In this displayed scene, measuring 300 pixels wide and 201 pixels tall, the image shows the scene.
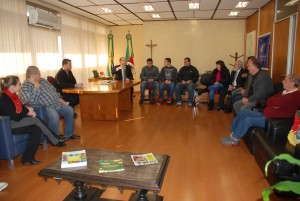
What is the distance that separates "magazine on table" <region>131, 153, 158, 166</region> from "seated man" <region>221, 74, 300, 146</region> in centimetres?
174

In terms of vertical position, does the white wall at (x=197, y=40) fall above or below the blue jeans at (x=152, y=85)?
above

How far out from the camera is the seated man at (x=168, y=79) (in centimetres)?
659

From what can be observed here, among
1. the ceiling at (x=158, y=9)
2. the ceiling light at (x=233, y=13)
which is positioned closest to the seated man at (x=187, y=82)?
the ceiling at (x=158, y=9)

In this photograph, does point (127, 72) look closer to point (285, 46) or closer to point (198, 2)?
point (198, 2)

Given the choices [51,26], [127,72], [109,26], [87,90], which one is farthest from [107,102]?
[109,26]

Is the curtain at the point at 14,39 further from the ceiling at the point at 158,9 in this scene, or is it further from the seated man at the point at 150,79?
the seated man at the point at 150,79

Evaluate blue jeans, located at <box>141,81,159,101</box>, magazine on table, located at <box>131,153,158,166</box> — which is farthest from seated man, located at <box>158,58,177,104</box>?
magazine on table, located at <box>131,153,158,166</box>

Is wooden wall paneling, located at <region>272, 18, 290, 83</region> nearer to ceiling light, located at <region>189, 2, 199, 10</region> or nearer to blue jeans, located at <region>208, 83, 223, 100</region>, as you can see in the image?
blue jeans, located at <region>208, 83, 223, 100</region>

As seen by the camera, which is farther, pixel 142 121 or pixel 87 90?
pixel 142 121

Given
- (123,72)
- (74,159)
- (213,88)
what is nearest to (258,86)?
(213,88)

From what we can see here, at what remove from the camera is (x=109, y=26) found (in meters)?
8.83

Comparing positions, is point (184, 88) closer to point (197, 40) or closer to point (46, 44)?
point (197, 40)

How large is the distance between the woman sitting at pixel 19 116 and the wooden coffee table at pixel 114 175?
1.06 meters

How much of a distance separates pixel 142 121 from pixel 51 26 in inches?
121
